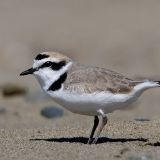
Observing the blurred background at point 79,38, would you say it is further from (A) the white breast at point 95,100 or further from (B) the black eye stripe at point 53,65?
(A) the white breast at point 95,100

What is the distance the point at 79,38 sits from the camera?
59.8ft

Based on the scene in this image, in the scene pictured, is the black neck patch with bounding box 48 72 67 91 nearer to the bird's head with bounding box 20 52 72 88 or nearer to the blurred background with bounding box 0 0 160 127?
the bird's head with bounding box 20 52 72 88

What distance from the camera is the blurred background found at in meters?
12.7

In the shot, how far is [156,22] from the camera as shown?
19.2 meters

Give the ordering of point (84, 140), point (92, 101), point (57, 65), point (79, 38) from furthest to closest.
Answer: point (79, 38)
point (84, 140)
point (57, 65)
point (92, 101)

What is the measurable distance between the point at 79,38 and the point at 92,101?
11565mm

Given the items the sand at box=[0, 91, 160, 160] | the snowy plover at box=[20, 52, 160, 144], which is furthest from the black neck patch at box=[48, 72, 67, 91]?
the sand at box=[0, 91, 160, 160]

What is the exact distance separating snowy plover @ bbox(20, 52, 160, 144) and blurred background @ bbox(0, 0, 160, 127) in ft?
13.7

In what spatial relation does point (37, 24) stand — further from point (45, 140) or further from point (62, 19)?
point (45, 140)

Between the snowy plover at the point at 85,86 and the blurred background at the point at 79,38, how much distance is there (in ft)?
13.7

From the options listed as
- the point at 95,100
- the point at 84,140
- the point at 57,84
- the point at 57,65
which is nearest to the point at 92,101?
the point at 95,100

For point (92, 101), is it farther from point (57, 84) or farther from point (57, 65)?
point (57, 65)

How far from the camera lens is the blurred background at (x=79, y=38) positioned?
12.7m

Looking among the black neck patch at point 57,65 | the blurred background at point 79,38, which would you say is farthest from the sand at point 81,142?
the blurred background at point 79,38
